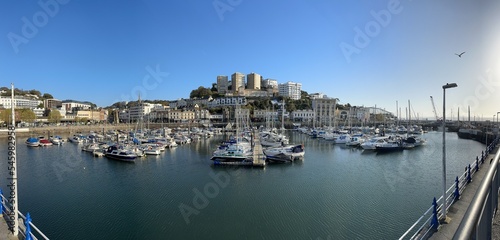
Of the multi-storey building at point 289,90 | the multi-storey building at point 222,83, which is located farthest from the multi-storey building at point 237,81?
the multi-storey building at point 289,90

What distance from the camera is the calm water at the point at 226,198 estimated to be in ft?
31.4

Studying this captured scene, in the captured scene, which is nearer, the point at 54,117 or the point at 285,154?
the point at 285,154

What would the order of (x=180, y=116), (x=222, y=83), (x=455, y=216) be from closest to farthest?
(x=455, y=216), (x=180, y=116), (x=222, y=83)

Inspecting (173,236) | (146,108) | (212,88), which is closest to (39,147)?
(173,236)

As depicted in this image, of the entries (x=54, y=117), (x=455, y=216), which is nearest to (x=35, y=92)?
(x=54, y=117)

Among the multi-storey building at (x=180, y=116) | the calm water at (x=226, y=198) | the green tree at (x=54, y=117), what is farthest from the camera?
the multi-storey building at (x=180, y=116)

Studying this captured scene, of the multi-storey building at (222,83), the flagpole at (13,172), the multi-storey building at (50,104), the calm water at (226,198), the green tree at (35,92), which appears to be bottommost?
the calm water at (226,198)

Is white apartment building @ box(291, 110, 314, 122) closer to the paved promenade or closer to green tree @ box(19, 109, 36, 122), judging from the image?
green tree @ box(19, 109, 36, 122)

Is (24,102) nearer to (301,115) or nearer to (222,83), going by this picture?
(222,83)

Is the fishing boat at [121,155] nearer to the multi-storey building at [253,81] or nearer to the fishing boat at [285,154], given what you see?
the fishing boat at [285,154]

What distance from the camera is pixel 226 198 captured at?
13.1 metres

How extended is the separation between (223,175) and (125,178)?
617cm

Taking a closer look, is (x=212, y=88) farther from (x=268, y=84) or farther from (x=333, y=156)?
(x=333, y=156)

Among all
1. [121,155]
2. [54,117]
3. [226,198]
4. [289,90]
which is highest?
[289,90]
